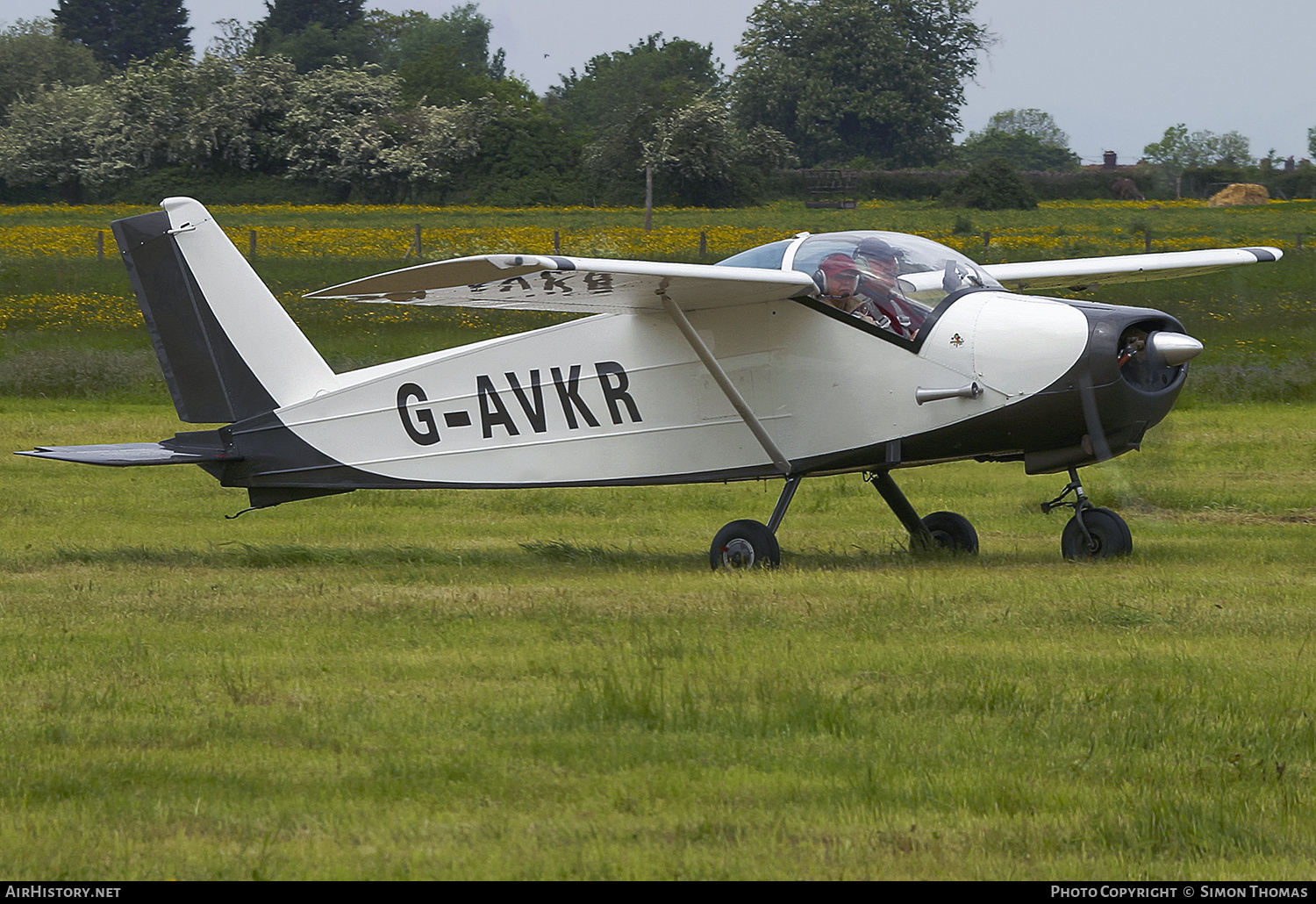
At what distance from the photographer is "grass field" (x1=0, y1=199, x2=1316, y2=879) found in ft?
15.8

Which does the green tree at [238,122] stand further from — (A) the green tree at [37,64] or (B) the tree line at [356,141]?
(A) the green tree at [37,64]

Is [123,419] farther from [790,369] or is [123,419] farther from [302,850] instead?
[302,850]

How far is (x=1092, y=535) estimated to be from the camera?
11.1m

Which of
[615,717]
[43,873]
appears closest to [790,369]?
[615,717]

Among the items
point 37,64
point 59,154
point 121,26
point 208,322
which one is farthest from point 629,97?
point 121,26

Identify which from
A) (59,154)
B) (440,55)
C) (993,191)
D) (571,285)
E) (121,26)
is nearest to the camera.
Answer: (571,285)

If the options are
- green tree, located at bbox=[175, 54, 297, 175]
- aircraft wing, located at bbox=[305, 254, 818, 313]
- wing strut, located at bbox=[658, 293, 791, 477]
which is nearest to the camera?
aircraft wing, located at bbox=[305, 254, 818, 313]

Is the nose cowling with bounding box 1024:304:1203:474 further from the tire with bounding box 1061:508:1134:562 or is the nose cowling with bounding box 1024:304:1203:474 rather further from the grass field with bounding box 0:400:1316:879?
the grass field with bounding box 0:400:1316:879

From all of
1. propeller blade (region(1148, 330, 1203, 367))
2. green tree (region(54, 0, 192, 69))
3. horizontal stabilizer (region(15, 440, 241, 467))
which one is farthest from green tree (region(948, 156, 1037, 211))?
green tree (region(54, 0, 192, 69))

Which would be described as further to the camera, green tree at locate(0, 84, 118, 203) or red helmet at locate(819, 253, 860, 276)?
green tree at locate(0, 84, 118, 203)

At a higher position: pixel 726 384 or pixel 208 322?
pixel 208 322

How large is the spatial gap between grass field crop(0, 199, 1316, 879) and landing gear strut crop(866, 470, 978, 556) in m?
0.30

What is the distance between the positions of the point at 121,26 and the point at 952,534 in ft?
421

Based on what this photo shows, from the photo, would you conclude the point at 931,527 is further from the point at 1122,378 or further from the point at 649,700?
the point at 649,700
